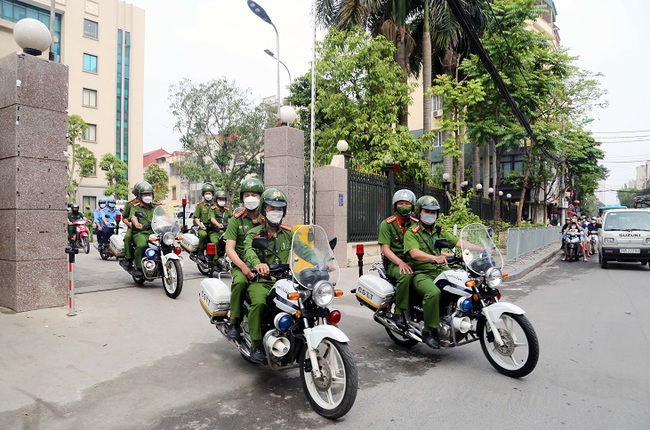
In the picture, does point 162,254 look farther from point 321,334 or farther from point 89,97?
point 89,97

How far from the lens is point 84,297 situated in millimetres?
6996

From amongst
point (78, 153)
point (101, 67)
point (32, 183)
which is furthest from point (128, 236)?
point (101, 67)

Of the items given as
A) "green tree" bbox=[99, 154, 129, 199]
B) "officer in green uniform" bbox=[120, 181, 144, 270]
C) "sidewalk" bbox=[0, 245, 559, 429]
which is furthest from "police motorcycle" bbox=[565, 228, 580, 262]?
"green tree" bbox=[99, 154, 129, 199]

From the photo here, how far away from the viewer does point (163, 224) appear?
7996mm

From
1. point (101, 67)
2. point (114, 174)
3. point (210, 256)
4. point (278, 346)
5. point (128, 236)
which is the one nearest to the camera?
point (278, 346)

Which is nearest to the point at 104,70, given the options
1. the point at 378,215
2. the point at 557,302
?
the point at 378,215

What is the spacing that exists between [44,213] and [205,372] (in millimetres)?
3530

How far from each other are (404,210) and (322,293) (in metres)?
2.27

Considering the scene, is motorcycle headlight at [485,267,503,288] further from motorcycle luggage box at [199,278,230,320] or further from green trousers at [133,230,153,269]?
green trousers at [133,230,153,269]

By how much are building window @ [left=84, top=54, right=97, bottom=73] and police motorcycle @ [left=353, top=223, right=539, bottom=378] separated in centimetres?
4025

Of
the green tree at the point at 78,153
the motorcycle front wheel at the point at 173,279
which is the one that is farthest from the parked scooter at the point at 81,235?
the green tree at the point at 78,153

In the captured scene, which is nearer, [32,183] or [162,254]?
[32,183]

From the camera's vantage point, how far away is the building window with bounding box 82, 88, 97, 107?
3734cm

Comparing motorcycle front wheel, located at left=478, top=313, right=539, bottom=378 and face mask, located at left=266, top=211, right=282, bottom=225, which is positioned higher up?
face mask, located at left=266, top=211, right=282, bottom=225
